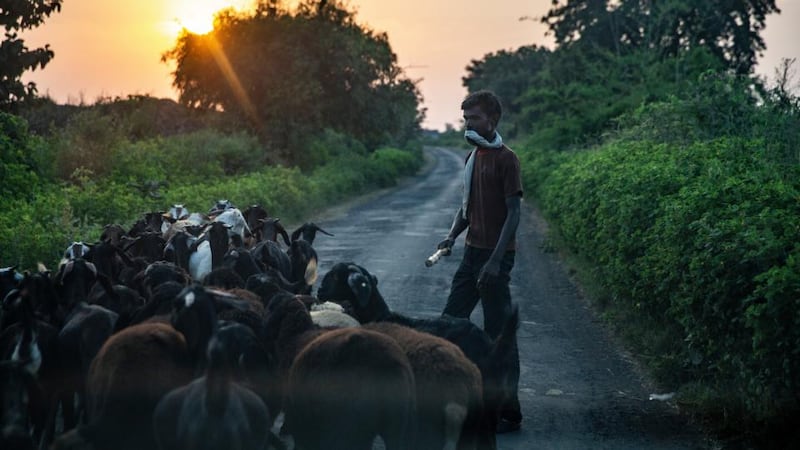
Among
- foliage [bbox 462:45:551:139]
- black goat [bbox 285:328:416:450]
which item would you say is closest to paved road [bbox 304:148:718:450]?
black goat [bbox 285:328:416:450]

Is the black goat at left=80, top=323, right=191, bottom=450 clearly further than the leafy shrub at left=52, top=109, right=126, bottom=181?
No

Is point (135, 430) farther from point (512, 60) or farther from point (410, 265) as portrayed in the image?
point (512, 60)

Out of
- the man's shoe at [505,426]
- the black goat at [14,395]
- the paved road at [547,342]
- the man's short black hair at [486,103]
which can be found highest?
the man's short black hair at [486,103]

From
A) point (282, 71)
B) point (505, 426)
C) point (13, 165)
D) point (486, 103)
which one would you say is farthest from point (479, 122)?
point (282, 71)

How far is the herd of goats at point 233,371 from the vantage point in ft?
16.8

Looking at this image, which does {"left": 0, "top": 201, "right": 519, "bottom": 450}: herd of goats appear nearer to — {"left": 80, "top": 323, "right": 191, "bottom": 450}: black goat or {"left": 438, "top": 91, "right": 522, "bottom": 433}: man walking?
{"left": 80, "top": 323, "right": 191, "bottom": 450}: black goat

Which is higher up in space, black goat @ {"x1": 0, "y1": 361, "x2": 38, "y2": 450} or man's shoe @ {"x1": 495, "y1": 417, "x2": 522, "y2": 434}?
black goat @ {"x1": 0, "y1": 361, "x2": 38, "y2": 450}

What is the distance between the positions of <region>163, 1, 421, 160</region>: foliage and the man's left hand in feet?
99.5

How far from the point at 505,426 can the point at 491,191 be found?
1.76 metres

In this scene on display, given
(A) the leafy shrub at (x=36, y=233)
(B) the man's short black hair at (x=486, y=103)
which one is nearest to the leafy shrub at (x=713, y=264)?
(B) the man's short black hair at (x=486, y=103)

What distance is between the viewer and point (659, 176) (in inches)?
415

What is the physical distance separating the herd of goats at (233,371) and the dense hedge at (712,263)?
175 centimetres

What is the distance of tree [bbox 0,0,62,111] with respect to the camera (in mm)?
17827

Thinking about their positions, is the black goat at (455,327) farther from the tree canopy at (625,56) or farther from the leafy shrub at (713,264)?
the tree canopy at (625,56)
